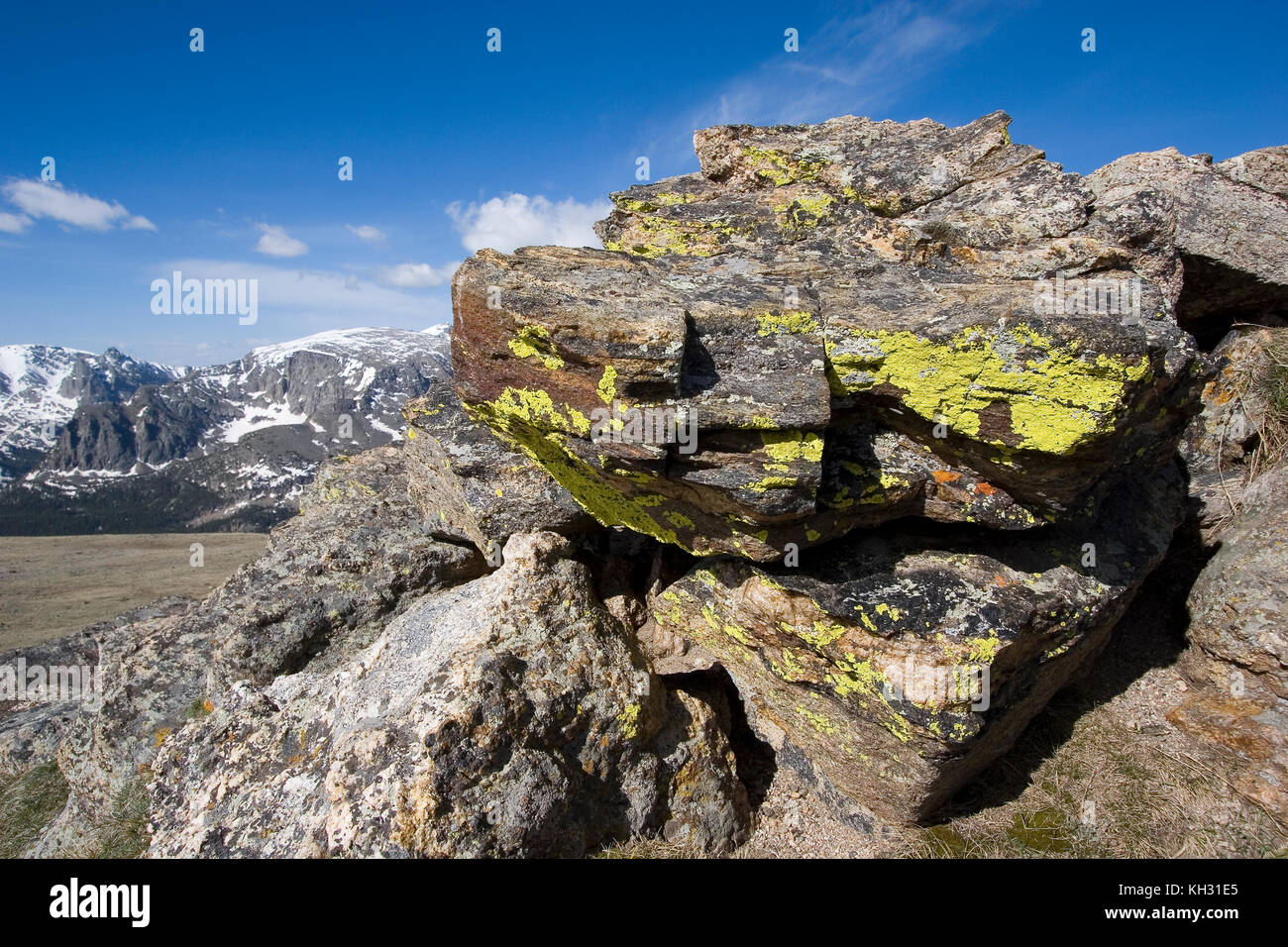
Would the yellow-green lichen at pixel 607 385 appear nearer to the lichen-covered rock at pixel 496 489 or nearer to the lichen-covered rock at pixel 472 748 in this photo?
the lichen-covered rock at pixel 472 748

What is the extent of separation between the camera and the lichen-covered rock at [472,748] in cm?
670

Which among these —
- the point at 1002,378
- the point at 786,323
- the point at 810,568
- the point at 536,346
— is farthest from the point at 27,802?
the point at 1002,378

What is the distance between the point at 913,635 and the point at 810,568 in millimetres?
1489

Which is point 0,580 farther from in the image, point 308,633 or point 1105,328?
point 1105,328

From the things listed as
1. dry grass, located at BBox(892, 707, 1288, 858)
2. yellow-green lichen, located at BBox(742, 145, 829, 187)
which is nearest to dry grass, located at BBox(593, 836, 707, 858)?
dry grass, located at BBox(892, 707, 1288, 858)

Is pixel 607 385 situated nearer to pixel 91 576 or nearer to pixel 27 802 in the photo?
pixel 27 802

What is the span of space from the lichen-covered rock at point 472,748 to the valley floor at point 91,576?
5632 cm

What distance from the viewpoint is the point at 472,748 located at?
274 inches

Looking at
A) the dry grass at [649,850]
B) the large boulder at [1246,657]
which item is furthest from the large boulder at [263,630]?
the large boulder at [1246,657]

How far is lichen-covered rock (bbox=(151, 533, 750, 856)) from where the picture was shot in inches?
264

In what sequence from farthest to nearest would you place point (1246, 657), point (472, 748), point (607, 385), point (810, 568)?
point (1246, 657) < point (810, 568) < point (607, 385) < point (472, 748)

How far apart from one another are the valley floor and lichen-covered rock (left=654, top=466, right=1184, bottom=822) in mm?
59982

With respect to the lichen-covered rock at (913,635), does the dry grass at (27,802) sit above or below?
below

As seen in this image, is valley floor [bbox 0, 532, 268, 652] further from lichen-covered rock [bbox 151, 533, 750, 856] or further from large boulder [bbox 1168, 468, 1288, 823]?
large boulder [bbox 1168, 468, 1288, 823]
